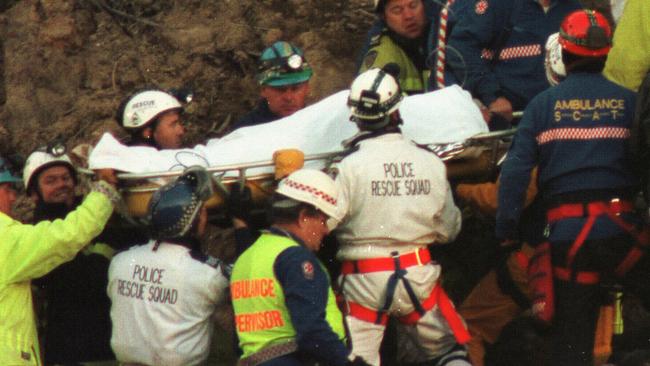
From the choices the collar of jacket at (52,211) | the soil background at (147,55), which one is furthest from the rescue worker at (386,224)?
the soil background at (147,55)

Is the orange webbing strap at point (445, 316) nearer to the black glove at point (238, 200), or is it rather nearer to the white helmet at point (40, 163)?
the black glove at point (238, 200)

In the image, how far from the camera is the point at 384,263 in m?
9.29

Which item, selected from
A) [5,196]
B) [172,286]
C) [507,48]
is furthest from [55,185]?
[507,48]

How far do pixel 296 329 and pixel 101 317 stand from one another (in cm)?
179

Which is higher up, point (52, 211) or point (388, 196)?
point (388, 196)

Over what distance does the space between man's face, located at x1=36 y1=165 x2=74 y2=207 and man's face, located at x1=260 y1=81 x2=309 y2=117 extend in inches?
52.0

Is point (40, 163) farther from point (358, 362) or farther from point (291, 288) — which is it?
point (358, 362)

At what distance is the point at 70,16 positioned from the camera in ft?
41.4

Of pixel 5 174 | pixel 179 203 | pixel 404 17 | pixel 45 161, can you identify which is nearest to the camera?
pixel 179 203

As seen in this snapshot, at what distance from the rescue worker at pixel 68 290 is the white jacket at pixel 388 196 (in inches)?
61.0

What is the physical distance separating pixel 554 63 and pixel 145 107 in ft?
7.83

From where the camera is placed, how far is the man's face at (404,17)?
10.7 metres

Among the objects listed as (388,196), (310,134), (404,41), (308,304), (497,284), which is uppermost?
(404,41)

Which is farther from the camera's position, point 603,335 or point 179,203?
point 603,335
